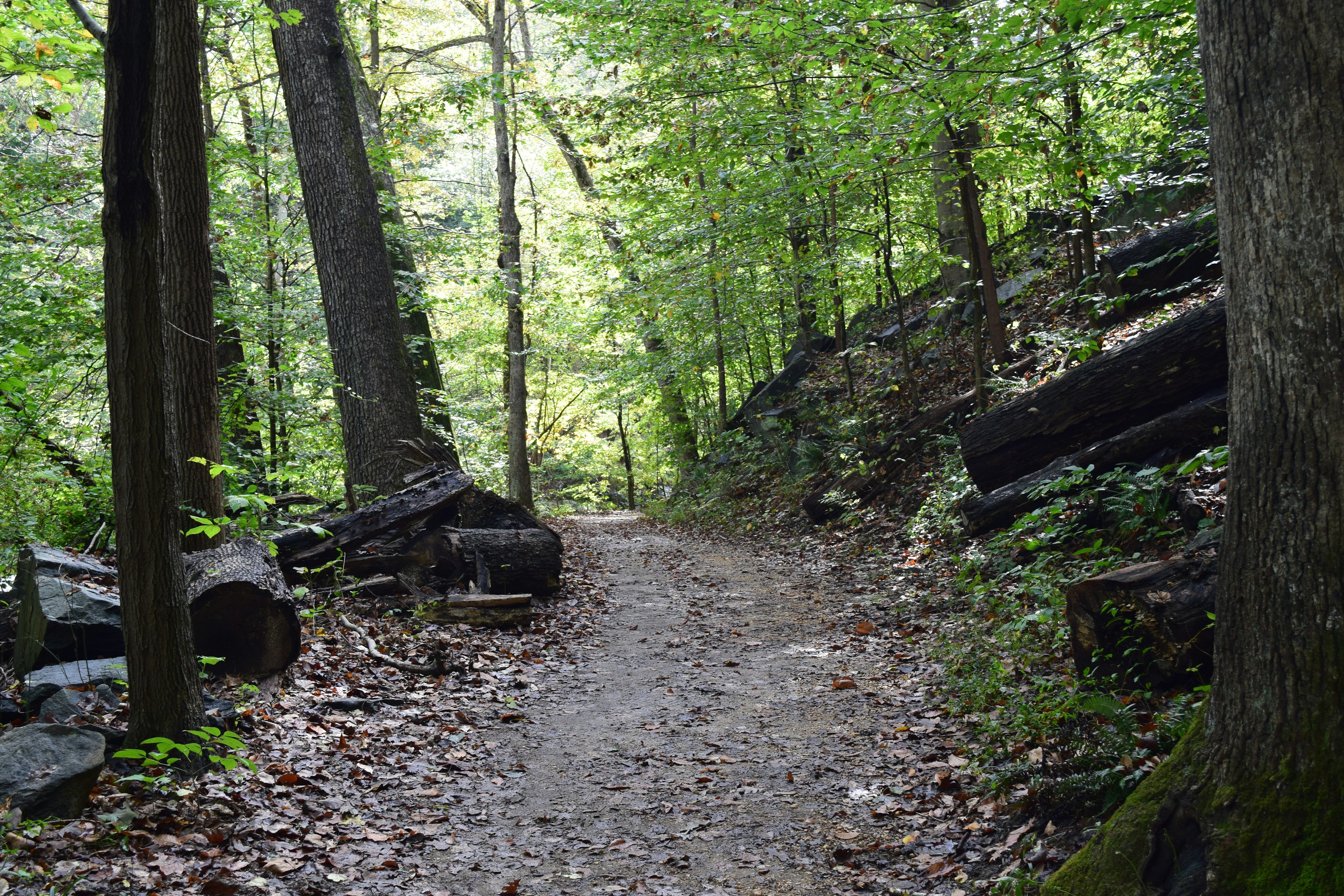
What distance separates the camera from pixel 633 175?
13.2m

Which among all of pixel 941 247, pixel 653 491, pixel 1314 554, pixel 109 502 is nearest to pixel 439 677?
pixel 109 502

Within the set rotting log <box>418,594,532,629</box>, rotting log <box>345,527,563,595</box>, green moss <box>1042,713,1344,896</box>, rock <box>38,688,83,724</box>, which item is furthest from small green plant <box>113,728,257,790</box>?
rotting log <box>345,527,563,595</box>

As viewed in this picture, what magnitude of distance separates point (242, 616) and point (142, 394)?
2.27 m

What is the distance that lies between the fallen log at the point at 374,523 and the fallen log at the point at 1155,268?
8180 mm

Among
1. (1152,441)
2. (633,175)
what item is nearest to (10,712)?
(1152,441)

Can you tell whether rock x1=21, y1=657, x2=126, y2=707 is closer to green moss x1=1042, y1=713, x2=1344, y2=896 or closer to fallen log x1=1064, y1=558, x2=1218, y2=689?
green moss x1=1042, y1=713, x2=1344, y2=896

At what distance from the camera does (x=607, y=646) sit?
809cm

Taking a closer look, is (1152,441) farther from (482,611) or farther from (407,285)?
(407,285)

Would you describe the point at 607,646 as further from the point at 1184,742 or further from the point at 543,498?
the point at 543,498

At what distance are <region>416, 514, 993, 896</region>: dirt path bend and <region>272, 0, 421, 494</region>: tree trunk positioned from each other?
4.06 m

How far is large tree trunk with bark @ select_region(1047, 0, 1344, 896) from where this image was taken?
2400 mm

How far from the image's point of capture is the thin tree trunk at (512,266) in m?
18.8

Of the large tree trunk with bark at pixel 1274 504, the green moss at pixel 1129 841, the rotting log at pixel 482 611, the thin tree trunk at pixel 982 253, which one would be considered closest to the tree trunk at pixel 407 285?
the rotting log at pixel 482 611

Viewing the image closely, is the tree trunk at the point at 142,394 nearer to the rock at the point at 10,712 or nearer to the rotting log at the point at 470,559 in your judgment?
the rock at the point at 10,712
